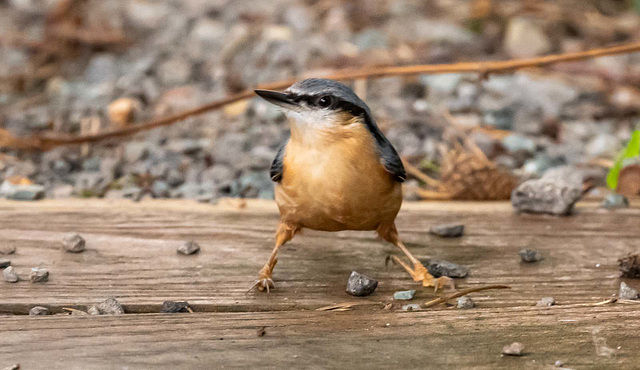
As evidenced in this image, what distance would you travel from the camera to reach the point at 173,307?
2676mm

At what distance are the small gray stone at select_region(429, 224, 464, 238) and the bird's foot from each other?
0.50 meters

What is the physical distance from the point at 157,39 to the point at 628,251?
529 cm

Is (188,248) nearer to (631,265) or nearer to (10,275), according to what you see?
(10,275)

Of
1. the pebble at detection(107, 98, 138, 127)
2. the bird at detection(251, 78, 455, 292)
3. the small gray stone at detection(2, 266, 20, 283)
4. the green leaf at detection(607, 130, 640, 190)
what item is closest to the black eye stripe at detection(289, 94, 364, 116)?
the bird at detection(251, 78, 455, 292)

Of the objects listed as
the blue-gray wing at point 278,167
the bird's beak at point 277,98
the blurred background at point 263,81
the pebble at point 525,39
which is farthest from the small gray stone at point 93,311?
the pebble at point 525,39

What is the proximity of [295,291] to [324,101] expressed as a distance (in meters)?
0.69

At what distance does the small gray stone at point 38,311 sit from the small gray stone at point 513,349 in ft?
4.87

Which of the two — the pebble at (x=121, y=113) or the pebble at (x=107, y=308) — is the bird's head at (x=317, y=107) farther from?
the pebble at (x=121, y=113)

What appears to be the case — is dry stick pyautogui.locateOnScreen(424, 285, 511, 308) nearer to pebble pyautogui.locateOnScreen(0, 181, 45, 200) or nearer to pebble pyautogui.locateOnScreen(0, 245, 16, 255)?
pebble pyautogui.locateOnScreen(0, 245, 16, 255)

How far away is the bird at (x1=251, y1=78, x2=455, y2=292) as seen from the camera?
2.84 m

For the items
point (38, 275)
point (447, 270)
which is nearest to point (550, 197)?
point (447, 270)

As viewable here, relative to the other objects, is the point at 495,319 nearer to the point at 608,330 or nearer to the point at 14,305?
the point at 608,330

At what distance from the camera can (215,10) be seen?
8156 millimetres

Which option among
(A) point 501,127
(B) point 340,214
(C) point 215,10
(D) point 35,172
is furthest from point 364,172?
(C) point 215,10
